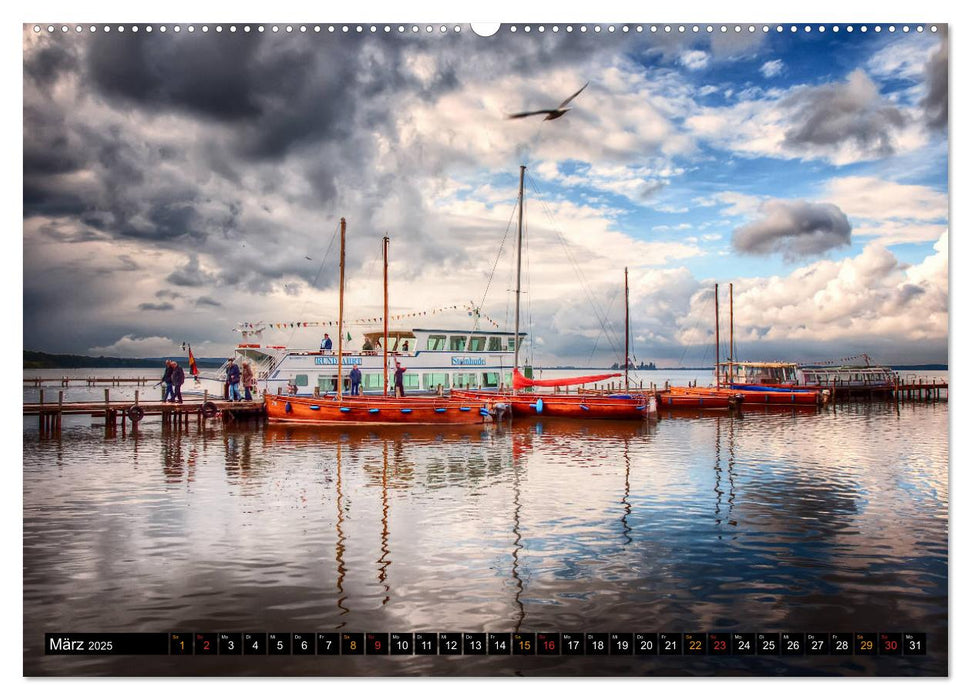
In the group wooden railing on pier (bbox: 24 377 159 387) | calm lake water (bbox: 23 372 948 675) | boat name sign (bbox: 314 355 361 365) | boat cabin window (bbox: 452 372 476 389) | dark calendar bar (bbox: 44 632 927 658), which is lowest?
calm lake water (bbox: 23 372 948 675)

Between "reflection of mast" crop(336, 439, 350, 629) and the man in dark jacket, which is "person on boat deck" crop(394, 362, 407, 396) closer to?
the man in dark jacket

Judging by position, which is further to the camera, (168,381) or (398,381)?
(398,381)

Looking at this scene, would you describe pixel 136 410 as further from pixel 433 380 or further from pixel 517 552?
pixel 517 552

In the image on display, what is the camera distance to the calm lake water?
7.61 metres

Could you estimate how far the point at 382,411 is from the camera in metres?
31.1

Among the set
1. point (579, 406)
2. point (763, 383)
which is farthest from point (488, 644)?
point (763, 383)

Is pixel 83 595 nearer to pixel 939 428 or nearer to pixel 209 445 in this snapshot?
pixel 209 445

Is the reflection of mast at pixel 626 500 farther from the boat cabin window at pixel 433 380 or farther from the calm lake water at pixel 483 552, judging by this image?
the boat cabin window at pixel 433 380

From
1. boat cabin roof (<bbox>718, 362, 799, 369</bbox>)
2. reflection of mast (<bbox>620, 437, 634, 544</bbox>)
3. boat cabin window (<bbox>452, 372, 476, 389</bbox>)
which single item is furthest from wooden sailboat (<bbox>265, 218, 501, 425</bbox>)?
boat cabin roof (<bbox>718, 362, 799, 369</bbox>)

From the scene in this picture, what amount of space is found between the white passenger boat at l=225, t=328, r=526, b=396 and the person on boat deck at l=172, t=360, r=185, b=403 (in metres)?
3.87

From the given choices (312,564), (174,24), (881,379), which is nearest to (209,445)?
(312,564)

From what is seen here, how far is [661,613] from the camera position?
8102 mm

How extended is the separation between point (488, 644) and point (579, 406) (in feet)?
101

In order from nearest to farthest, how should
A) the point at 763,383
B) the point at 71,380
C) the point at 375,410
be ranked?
1. the point at 71,380
2. the point at 375,410
3. the point at 763,383
